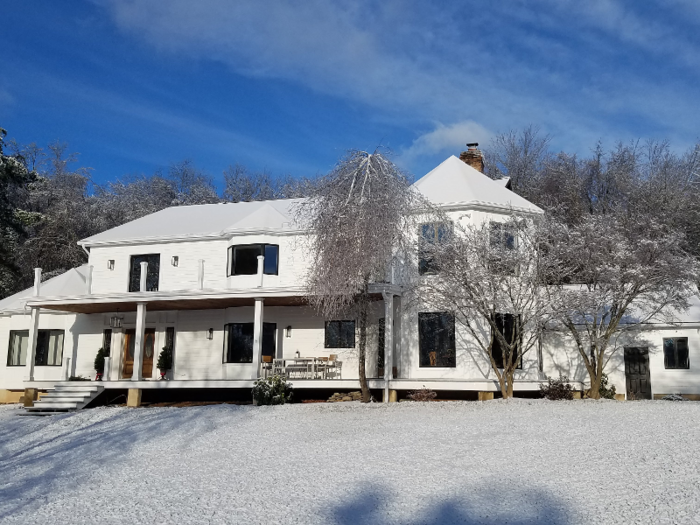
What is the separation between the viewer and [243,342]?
23.5 m

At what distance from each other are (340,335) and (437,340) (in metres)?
3.55

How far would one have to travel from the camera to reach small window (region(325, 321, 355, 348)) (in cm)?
2294

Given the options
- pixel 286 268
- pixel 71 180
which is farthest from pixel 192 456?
pixel 71 180

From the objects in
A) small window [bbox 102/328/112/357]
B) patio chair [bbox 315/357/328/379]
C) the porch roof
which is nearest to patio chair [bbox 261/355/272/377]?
patio chair [bbox 315/357/328/379]

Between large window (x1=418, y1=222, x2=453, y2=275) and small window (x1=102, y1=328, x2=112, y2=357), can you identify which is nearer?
large window (x1=418, y1=222, x2=453, y2=275)

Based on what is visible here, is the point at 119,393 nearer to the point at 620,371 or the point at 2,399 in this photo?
the point at 2,399

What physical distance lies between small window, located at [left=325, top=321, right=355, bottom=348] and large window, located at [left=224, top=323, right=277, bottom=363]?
192cm

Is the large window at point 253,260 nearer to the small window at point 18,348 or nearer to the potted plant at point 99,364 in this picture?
the potted plant at point 99,364

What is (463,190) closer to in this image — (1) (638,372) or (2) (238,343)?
(1) (638,372)

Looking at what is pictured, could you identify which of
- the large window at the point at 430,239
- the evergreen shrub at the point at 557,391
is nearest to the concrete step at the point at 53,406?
the large window at the point at 430,239

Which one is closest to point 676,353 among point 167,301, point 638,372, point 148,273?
point 638,372

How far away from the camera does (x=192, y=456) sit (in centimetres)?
1248

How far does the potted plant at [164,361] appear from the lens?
2381 centimetres

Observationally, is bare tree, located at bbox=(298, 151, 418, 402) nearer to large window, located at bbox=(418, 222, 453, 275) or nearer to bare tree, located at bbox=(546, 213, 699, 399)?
large window, located at bbox=(418, 222, 453, 275)
